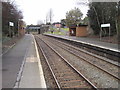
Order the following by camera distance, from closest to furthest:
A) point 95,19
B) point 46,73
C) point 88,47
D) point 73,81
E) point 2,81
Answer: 1. point 2,81
2. point 73,81
3. point 46,73
4. point 88,47
5. point 95,19

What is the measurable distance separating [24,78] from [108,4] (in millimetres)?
27780

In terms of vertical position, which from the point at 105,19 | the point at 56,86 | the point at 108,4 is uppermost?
the point at 108,4

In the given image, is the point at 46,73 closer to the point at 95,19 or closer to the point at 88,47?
the point at 88,47

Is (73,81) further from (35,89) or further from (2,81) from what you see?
(2,81)

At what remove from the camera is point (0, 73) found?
27.9 feet

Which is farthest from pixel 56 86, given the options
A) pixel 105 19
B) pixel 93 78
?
pixel 105 19

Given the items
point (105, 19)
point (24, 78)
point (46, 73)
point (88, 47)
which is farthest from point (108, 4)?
point (24, 78)

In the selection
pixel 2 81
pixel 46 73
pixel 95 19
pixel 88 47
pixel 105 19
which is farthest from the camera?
pixel 95 19

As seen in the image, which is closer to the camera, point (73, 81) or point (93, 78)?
point (73, 81)

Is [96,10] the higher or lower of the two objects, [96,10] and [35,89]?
the higher

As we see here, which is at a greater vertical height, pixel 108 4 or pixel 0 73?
pixel 108 4

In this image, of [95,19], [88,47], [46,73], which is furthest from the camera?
[95,19]

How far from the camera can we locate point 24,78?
756 centimetres

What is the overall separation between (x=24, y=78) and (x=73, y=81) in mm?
2215
